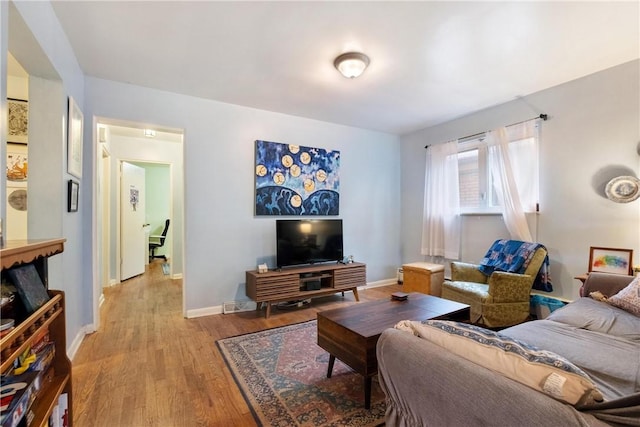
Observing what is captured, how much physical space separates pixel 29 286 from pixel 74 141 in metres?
1.89

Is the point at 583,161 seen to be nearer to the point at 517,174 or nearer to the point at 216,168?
the point at 517,174

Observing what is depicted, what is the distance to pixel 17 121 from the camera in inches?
92.4

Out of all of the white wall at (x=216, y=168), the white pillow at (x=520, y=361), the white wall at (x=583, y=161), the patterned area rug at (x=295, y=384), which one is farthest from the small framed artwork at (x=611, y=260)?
the white wall at (x=216, y=168)

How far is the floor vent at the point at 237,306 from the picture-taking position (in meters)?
3.40

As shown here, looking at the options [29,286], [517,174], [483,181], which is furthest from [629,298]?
[29,286]

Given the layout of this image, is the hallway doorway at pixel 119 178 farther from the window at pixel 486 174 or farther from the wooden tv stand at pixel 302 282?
the window at pixel 486 174

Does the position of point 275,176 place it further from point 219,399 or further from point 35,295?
point 35,295

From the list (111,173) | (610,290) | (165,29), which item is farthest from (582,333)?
(111,173)

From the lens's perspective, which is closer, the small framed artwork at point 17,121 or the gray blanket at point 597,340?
the gray blanket at point 597,340

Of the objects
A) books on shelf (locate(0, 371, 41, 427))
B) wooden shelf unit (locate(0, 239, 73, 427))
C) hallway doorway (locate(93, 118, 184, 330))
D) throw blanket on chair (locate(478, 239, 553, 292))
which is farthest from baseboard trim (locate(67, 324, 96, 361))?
throw blanket on chair (locate(478, 239, 553, 292))

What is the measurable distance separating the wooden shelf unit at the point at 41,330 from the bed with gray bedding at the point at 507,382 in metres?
1.25

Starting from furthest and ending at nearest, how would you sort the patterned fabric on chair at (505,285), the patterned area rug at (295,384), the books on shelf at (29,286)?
the patterned fabric on chair at (505,285) → the patterned area rug at (295,384) → the books on shelf at (29,286)

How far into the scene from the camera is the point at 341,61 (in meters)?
2.46

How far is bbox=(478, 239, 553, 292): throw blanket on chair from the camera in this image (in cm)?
299
